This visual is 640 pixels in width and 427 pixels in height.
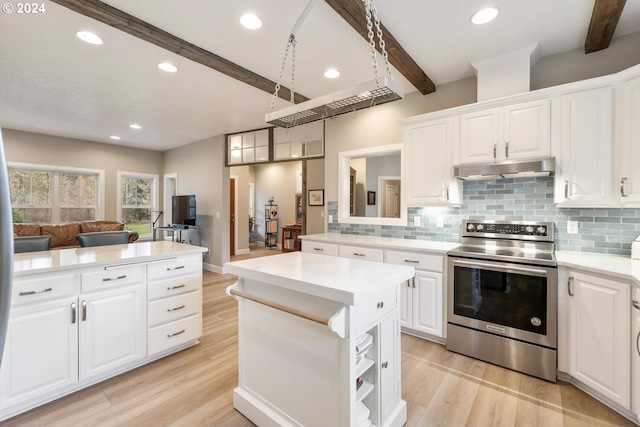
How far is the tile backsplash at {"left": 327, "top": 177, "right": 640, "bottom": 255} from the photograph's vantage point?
2371mm

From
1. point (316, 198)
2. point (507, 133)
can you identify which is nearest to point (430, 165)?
point (507, 133)

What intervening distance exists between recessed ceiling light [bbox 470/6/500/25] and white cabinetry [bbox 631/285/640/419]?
2.03m

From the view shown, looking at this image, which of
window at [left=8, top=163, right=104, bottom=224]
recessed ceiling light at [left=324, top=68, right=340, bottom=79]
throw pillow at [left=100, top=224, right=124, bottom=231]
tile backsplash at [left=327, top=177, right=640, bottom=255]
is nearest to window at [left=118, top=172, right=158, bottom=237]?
window at [left=8, top=163, right=104, bottom=224]

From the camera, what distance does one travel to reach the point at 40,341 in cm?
193

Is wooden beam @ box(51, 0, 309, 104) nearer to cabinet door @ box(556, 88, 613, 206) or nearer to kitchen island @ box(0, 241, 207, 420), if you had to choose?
kitchen island @ box(0, 241, 207, 420)

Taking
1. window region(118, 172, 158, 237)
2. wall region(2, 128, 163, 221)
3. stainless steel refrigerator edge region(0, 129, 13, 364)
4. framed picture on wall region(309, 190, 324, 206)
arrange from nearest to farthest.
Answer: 1. stainless steel refrigerator edge region(0, 129, 13, 364)
2. wall region(2, 128, 163, 221)
3. framed picture on wall region(309, 190, 324, 206)
4. window region(118, 172, 158, 237)

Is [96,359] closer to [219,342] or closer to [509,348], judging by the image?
[219,342]

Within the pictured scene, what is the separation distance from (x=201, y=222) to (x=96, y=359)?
4.13 m

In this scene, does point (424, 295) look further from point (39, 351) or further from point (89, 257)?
point (39, 351)

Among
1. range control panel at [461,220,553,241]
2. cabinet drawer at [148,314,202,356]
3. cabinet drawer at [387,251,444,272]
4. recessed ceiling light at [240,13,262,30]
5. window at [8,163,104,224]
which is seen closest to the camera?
recessed ceiling light at [240,13,262,30]

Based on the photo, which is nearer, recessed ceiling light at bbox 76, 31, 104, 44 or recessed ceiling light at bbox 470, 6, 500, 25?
recessed ceiling light at bbox 470, 6, 500, 25

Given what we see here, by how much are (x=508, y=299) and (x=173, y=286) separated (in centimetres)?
280

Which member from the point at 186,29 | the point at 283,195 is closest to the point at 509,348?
the point at 186,29

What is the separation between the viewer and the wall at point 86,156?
536 centimetres
